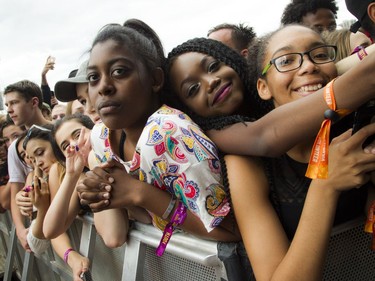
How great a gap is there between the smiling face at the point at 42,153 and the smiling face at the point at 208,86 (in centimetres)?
165

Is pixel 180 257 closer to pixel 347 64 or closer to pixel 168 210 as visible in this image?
pixel 168 210

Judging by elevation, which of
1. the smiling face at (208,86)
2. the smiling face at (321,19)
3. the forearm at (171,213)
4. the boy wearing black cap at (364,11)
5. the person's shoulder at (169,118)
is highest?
the smiling face at (321,19)

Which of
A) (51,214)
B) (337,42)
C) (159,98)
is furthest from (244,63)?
(51,214)

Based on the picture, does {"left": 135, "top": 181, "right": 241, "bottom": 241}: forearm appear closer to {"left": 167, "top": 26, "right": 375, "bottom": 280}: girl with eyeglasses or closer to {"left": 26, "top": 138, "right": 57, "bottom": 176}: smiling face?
{"left": 167, "top": 26, "right": 375, "bottom": 280}: girl with eyeglasses

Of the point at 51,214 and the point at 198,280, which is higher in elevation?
the point at 198,280

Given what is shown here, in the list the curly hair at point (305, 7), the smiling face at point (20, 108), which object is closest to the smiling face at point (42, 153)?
the smiling face at point (20, 108)

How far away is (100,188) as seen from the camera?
124cm

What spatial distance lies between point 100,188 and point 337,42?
1393mm

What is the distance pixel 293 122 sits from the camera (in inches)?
37.4

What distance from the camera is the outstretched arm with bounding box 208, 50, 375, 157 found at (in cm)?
82

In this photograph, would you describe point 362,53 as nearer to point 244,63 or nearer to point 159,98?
point 244,63

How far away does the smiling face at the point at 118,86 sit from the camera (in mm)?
1288

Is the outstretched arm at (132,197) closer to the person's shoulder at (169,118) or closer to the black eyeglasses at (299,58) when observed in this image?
the person's shoulder at (169,118)

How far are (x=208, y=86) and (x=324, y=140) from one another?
536 mm
